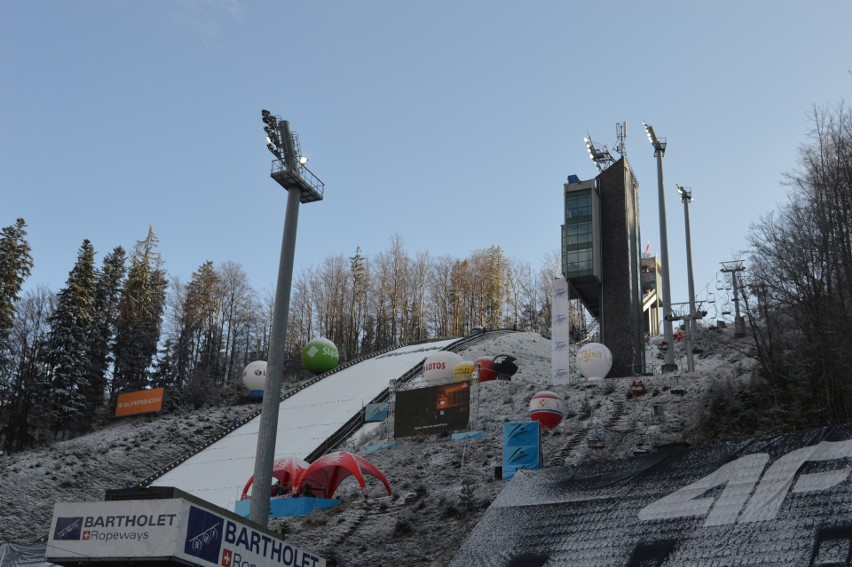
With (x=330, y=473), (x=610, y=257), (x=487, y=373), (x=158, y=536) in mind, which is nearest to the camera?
(x=158, y=536)

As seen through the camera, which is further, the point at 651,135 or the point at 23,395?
the point at 23,395

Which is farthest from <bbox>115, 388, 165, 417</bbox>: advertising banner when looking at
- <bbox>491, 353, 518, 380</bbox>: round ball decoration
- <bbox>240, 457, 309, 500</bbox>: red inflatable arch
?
<bbox>240, 457, 309, 500</bbox>: red inflatable arch

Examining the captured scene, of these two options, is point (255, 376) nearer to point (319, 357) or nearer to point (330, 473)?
point (319, 357)

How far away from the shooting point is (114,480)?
1495 inches

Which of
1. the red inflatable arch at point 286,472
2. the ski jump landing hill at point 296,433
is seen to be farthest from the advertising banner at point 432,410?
the red inflatable arch at point 286,472

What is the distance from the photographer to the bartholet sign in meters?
14.9

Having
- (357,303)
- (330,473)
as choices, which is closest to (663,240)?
(330,473)

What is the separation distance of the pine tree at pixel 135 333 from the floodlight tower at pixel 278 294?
140 feet

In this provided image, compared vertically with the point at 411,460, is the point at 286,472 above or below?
below

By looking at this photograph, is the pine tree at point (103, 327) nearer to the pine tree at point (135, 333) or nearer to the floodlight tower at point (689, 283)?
the pine tree at point (135, 333)

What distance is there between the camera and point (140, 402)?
4966 cm

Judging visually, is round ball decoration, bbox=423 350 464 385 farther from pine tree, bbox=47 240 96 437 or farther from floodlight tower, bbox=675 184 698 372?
pine tree, bbox=47 240 96 437

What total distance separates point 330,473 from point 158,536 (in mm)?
12654

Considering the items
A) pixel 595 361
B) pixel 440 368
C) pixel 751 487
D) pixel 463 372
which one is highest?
pixel 595 361
